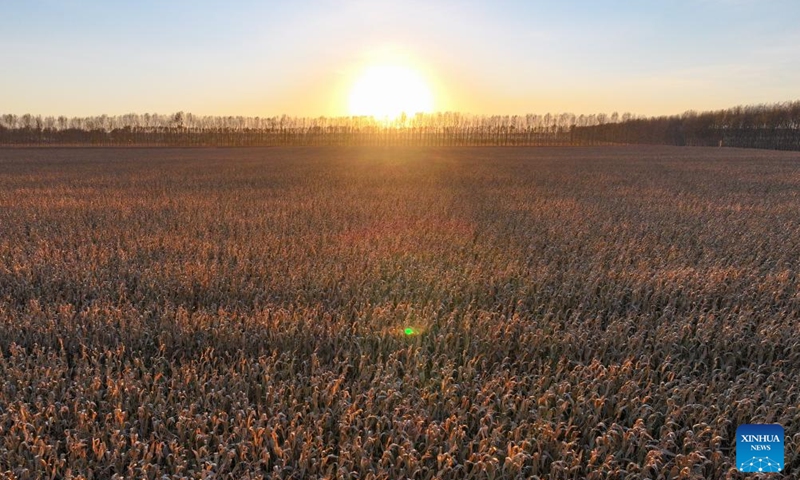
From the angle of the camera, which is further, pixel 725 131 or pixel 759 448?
pixel 725 131

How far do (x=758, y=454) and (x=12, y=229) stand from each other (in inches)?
548

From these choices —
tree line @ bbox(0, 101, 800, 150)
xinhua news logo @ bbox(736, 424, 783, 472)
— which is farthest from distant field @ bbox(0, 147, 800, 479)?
tree line @ bbox(0, 101, 800, 150)

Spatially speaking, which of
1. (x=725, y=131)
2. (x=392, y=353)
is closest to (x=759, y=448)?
(x=392, y=353)

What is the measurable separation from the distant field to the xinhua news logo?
10cm

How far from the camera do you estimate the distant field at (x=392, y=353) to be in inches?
123

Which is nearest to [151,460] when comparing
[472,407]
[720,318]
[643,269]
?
[472,407]

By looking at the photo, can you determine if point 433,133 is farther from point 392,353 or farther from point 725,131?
point 392,353

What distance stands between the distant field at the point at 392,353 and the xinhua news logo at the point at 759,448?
0.10 m

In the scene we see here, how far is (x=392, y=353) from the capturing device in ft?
14.3

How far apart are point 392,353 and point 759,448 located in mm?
2929

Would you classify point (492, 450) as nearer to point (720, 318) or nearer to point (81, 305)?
point (720, 318)

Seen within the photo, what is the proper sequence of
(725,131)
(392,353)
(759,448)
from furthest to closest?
(725,131) → (392,353) → (759,448)

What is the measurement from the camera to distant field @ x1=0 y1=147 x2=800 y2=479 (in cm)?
313

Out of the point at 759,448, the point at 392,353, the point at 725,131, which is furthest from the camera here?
the point at 725,131
